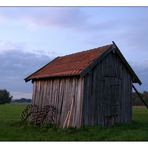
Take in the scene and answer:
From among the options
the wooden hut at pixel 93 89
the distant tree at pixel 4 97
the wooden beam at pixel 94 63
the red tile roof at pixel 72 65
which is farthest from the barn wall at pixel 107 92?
the distant tree at pixel 4 97

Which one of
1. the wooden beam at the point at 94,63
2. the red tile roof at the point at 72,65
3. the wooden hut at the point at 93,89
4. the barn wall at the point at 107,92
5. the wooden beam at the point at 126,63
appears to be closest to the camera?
the wooden beam at the point at 94,63

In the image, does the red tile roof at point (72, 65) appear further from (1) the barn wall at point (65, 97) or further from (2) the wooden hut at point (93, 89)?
(1) the barn wall at point (65, 97)

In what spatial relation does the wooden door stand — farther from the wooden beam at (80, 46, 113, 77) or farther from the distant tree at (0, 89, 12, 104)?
the distant tree at (0, 89, 12, 104)

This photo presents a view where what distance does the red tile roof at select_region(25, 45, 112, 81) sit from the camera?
72.9ft

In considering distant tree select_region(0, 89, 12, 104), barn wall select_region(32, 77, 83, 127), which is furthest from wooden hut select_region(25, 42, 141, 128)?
distant tree select_region(0, 89, 12, 104)

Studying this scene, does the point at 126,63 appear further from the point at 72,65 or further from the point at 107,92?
the point at 72,65

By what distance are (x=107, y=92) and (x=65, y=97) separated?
2.58 meters

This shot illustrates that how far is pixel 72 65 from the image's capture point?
24.2 metres

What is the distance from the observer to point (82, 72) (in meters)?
21.0

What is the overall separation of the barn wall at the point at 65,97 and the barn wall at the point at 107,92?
0.42 meters

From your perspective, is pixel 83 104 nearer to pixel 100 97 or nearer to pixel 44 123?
pixel 100 97

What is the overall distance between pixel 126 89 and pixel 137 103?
4396cm

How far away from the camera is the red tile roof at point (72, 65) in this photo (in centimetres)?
2221
